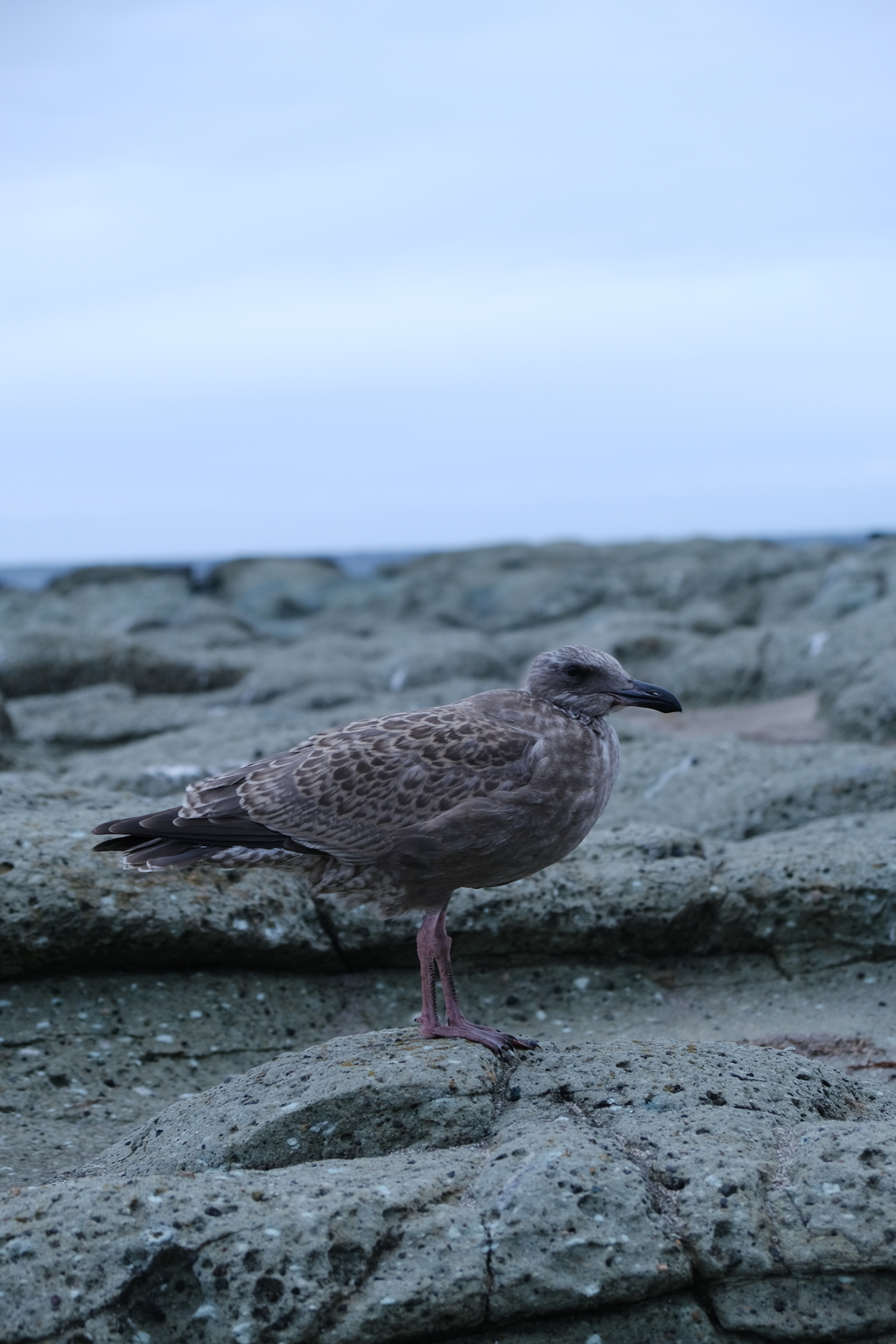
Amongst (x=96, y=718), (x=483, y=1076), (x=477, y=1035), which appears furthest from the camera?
(x=96, y=718)

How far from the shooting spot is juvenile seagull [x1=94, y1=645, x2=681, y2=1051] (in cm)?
437

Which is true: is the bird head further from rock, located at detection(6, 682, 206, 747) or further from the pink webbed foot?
rock, located at detection(6, 682, 206, 747)

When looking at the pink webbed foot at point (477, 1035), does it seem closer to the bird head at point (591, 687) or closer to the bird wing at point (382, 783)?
the bird wing at point (382, 783)

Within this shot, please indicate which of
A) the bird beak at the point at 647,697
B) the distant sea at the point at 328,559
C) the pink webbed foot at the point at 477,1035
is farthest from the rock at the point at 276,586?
the pink webbed foot at the point at 477,1035

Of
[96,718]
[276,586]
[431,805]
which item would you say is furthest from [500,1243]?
[276,586]

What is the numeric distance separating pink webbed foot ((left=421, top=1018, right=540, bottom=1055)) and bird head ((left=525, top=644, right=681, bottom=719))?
3.85ft

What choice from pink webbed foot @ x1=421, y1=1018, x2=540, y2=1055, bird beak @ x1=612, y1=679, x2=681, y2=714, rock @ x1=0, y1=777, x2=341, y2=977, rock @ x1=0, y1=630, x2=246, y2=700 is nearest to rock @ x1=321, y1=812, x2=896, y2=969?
rock @ x1=0, y1=777, x2=341, y2=977

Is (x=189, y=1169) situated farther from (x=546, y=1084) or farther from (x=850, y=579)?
(x=850, y=579)

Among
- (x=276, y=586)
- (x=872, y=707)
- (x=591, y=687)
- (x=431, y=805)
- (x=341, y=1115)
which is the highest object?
(x=591, y=687)

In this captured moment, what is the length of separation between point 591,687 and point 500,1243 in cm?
213

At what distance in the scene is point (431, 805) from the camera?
441 centimetres

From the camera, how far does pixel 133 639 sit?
15773mm

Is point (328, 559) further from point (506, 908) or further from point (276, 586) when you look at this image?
point (506, 908)

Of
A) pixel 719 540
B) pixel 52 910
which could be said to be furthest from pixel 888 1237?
pixel 719 540
